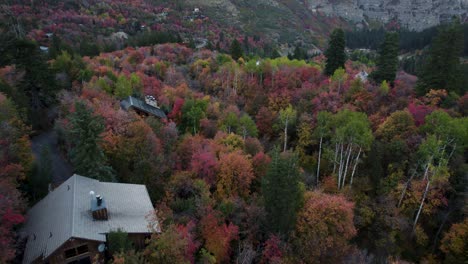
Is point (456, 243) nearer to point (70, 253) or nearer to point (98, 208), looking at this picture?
point (98, 208)

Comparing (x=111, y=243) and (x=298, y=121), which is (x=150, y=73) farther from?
(x=111, y=243)

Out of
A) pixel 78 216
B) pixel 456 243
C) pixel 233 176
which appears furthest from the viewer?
pixel 233 176

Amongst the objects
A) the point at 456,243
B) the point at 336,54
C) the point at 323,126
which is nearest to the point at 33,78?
the point at 323,126

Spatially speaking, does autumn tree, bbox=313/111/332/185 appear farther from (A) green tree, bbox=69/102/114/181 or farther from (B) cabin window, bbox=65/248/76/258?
(B) cabin window, bbox=65/248/76/258

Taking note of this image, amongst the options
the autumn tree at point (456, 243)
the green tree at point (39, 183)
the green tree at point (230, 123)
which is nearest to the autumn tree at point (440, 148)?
the autumn tree at point (456, 243)

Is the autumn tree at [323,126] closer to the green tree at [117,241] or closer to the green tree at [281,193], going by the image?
the green tree at [281,193]

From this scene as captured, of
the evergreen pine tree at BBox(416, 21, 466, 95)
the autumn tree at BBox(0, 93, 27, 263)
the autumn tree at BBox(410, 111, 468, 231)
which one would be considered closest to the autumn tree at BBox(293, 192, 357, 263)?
the autumn tree at BBox(410, 111, 468, 231)
